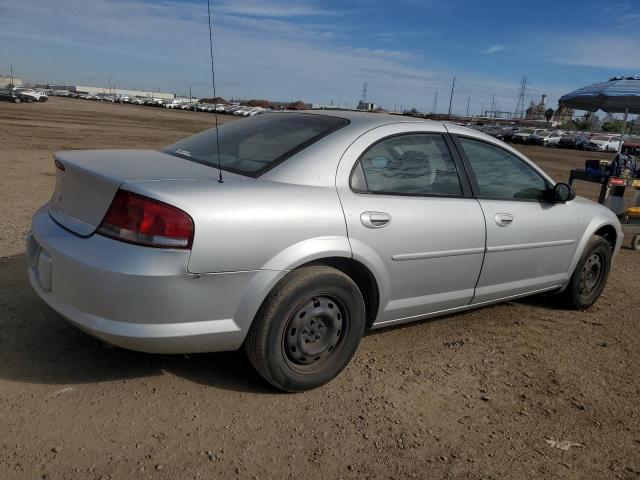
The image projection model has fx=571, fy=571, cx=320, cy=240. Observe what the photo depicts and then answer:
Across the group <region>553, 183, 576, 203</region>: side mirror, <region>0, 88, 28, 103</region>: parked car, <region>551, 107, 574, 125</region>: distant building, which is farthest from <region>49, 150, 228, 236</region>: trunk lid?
<region>551, 107, 574, 125</region>: distant building

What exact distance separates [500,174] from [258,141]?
5.91 ft

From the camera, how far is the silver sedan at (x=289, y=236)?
2652mm

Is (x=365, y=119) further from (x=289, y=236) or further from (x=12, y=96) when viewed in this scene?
(x=12, y=96)

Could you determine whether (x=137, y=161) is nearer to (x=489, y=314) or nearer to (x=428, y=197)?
(x=428, y=197)

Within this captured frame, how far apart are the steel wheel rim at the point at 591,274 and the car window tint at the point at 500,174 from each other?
3.29 feet

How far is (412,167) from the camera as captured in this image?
3.63 m

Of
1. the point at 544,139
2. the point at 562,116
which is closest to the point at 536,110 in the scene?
the point at 562,116

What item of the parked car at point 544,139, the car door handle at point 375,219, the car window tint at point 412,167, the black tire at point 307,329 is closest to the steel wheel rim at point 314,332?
the black tire at point 307,329

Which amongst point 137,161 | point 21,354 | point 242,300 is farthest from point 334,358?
point 21,354

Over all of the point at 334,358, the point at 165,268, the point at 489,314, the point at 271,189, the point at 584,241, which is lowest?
the point at 489,314

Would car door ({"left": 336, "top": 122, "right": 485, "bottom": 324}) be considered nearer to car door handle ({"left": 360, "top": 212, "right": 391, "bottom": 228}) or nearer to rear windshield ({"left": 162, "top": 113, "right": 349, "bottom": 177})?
car door handle ({"left": 360, "top": 212, "right": 391, "bottom": 228})

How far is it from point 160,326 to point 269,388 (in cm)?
80

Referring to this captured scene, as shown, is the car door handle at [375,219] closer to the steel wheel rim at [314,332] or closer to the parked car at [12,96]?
the steel wheel rim at [314,332]

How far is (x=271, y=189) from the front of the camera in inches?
115
